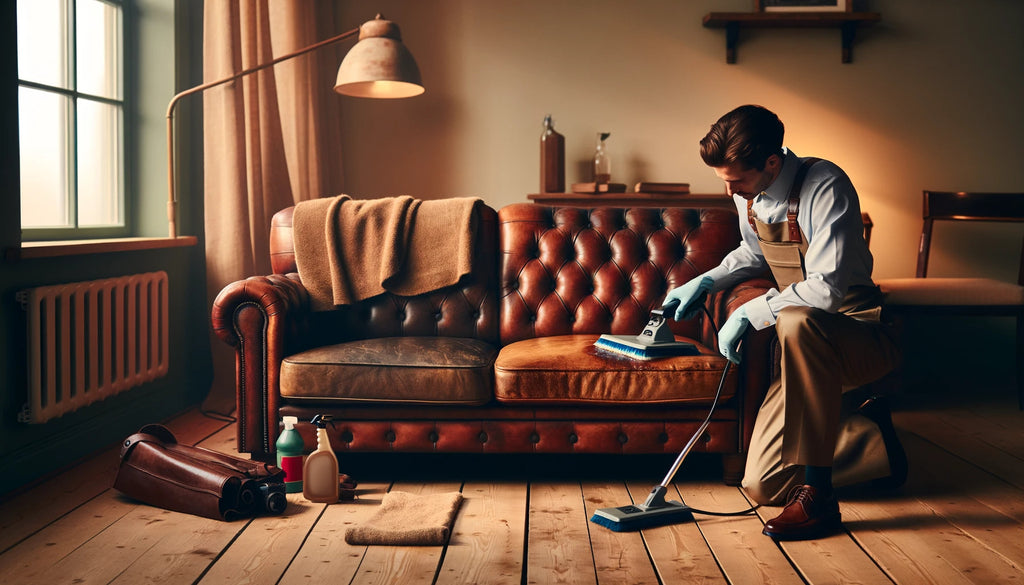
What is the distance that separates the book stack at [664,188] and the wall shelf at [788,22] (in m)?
0.71

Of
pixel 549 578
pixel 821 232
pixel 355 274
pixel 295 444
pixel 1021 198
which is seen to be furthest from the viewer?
pixel 1021 198

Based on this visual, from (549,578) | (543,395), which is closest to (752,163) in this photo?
(543,395)

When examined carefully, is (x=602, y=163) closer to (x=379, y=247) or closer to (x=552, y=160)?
(x=552, y=160)

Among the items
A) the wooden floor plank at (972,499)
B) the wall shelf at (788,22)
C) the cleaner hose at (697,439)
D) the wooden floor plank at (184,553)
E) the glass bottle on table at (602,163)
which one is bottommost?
the wooden floor plank at (184,553)

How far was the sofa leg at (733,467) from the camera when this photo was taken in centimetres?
246

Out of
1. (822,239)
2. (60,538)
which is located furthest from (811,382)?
(60,538)

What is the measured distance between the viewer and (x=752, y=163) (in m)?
2.19

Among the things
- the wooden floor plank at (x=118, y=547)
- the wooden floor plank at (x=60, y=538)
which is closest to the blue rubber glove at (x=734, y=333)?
the wooden floor plank at (x=118, y=547)

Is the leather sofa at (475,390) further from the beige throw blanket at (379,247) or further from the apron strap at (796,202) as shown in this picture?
the apron strap at (796,202)

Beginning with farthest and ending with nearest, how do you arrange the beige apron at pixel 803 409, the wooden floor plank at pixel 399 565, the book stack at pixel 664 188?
the book stack at pixel 664 188, the beige apron at pixel 803 409, the wooden floor plank at pixel 399 565

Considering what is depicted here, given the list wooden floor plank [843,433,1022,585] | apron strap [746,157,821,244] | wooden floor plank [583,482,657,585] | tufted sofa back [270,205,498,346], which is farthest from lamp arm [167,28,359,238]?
wooden floor plank [843,433,1022,585]

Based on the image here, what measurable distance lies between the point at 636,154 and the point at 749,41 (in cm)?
75

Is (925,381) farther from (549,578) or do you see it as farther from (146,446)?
(146,446)

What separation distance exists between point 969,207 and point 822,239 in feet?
7.45
